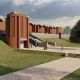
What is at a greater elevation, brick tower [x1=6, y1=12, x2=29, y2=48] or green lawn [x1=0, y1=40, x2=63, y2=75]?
brick tower [x1=6, y1=12, x2=29, y2=48]

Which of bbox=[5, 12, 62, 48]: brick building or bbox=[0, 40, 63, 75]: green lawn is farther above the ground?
bbox=[5, 12, 62, 48]: brick building

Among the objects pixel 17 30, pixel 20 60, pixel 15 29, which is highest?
pixel 15 29

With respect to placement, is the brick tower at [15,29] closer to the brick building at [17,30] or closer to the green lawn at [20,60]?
the brick building at [17,30]

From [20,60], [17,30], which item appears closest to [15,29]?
[17,30]

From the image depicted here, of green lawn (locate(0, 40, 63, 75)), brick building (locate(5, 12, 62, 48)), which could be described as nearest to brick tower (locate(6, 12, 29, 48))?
brick building (locate(5, 12, 62, 48))

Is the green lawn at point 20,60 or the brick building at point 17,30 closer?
the green lawn at point 20,60

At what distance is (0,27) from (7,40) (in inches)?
415

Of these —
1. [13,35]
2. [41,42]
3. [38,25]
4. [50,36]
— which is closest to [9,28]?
[13,35]

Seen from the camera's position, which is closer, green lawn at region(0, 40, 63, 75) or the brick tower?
green lawn at region(0, 40, 63, 75)

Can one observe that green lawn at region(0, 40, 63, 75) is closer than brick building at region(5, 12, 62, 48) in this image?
Yes

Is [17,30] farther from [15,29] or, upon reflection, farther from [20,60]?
[20,60]

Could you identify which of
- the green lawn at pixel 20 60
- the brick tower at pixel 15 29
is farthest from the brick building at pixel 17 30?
the green lawn at pixel 20 60

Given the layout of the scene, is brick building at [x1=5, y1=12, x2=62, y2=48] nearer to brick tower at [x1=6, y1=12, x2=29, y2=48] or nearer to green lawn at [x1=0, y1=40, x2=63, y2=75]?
brick tower at [x1=6, y1=12, x2=29, y2=48]

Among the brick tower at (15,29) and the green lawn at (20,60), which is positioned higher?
the brick tower at (15,29)
